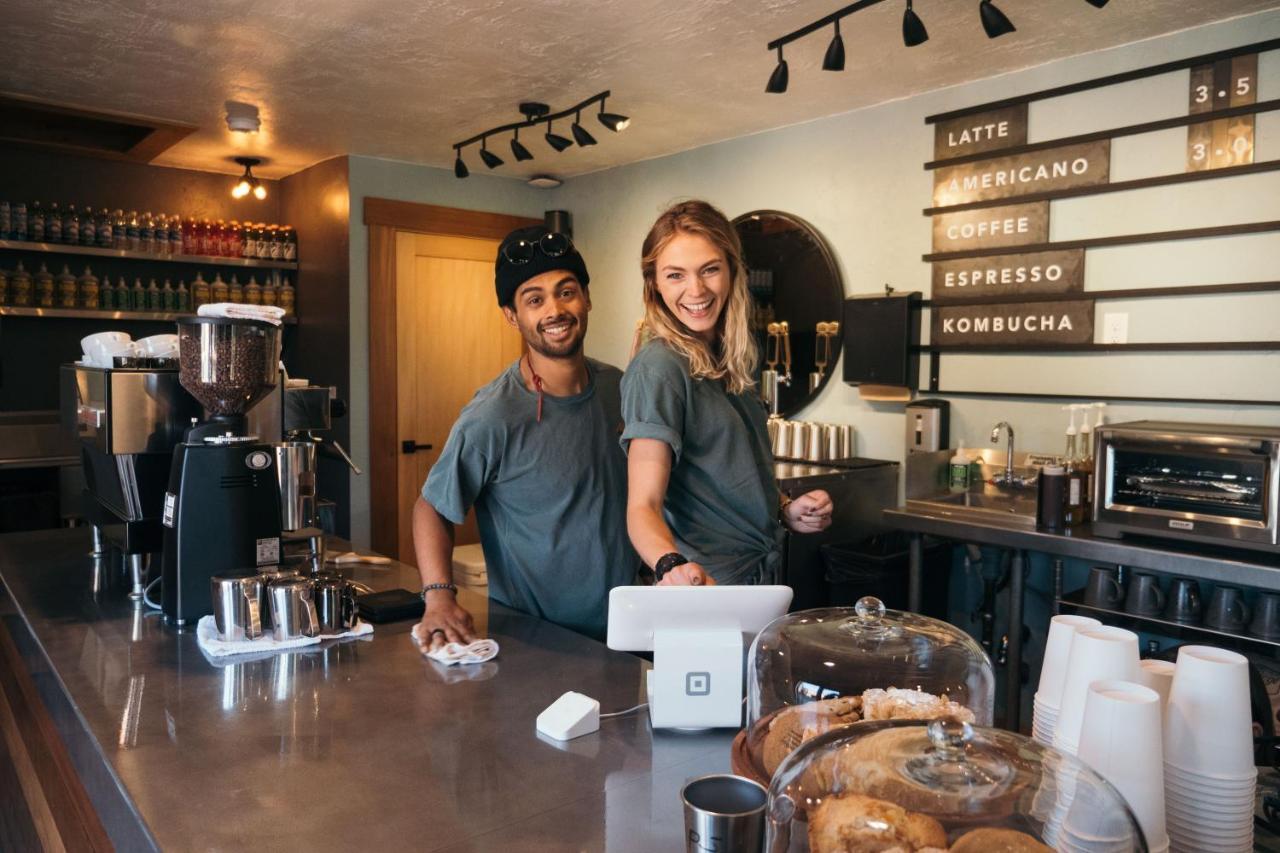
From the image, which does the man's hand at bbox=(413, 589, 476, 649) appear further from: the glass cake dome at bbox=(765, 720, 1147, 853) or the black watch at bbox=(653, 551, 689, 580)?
the glass cake dome at bbox=(765, 720, 1147, 853)

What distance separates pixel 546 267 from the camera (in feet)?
6.38

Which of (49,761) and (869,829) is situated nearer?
(869,829)

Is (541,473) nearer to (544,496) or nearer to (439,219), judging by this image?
(544,496)

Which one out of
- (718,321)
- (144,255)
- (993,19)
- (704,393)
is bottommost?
(704,393)

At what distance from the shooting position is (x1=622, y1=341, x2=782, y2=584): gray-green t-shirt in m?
1.74

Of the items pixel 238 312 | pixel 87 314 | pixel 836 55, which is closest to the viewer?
pixel 238 312

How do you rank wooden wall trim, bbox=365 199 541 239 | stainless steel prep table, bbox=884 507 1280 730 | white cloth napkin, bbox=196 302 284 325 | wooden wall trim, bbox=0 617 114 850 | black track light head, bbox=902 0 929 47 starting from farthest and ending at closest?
wooden wall trim, bbox=365 199 541 239 → stainless steel prep table, bbox=884 507 1280 730 → black track light head, bbox=902 0 929 47 → white cloth napkin, bbox=196 302 284 325 → wooden wall trim, bbox=0 617 114 850

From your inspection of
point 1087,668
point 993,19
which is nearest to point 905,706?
point 1087,668

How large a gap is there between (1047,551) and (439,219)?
3.93m

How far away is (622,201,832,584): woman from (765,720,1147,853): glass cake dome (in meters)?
0.93

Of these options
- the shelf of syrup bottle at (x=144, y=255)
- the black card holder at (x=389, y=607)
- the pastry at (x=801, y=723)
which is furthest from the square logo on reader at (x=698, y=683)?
the shelf of syrup bottle at (x=144, y=255)

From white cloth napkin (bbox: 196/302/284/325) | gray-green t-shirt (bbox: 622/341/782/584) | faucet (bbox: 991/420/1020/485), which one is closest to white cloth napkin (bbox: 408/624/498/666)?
gray-green t-shirt (bbox: 622/341/782/584)

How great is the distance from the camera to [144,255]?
530 cm

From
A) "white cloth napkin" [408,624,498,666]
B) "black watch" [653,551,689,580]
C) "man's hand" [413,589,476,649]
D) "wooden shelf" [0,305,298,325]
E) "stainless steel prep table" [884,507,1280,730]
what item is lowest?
"stainless steel prep table" [884,507,1280,730]
